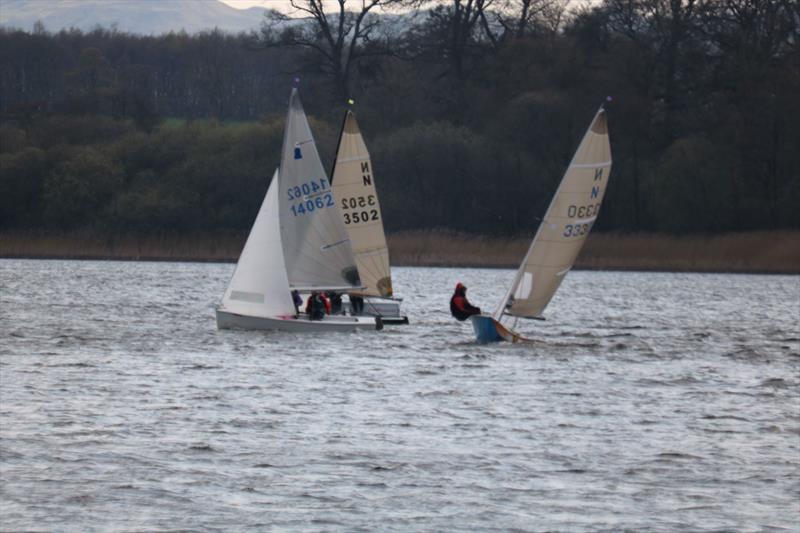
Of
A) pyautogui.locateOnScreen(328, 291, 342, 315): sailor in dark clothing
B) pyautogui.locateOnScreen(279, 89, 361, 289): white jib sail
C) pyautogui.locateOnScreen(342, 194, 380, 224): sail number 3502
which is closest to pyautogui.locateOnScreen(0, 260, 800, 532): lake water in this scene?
pyautogui.locateOnScreen(328, 291, 342, 315): sailor in dark clothing

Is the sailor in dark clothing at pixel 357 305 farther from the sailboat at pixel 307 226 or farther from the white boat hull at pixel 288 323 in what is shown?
the white boat hull at pixel 288 323

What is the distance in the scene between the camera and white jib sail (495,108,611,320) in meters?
26.5

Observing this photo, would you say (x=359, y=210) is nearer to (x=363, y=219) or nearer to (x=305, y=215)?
(x=363, y=219)

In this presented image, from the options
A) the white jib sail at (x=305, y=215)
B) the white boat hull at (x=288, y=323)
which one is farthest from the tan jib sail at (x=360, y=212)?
the white boat hull at (x=288, y=323)

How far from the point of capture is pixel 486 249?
5916 centimetres

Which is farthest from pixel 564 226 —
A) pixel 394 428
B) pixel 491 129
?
pixel 491 129

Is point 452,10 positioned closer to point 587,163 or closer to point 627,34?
point 627,34

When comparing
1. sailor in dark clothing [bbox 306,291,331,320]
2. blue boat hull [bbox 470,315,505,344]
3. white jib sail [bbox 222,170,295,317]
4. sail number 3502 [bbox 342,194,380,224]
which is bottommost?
blue boat hull [bbox 470,315,505,344]

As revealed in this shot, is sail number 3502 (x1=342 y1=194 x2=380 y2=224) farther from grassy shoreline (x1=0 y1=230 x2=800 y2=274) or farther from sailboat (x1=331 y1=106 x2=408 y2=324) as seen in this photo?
grassy shoreline (x1=0 y1=230 x2=800 y2=274)

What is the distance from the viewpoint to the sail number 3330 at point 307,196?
29766 mm

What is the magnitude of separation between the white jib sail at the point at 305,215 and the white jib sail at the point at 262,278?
1.02 metres

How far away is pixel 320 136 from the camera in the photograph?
6359cm

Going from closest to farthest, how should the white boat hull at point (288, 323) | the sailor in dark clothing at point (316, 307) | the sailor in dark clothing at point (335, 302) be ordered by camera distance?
the white boat hull at point (288, 323) → the sailor in dark clothing at point (316, 307) → the sailor in dark clothing at point (335, 302)

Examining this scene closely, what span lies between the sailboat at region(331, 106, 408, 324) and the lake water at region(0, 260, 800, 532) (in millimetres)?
865
